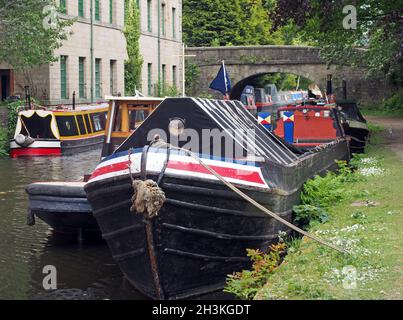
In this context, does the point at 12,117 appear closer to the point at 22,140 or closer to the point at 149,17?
the point at 22,140

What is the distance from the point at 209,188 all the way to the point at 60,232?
208 inches

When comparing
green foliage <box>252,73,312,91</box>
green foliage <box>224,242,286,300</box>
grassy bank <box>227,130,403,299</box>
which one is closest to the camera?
grassy bank <box>227,130,403,299</box>

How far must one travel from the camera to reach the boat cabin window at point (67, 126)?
2962cm

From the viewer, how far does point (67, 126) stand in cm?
2998

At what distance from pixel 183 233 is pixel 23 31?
19.4m

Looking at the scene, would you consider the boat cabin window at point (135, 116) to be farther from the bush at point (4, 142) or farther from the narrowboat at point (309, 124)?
the bush at point (4, 142)

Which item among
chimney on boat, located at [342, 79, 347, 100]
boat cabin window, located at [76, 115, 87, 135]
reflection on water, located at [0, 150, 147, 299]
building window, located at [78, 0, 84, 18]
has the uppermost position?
building window, located at [78, 0, 84, 18]

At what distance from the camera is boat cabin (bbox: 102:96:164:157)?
558 inches

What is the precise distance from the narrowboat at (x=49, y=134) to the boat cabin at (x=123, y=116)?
14.8m

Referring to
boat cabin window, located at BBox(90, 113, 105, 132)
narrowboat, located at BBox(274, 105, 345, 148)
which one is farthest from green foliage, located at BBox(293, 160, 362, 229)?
boat cabin window, located at BBox(90, 113, 105, 132)

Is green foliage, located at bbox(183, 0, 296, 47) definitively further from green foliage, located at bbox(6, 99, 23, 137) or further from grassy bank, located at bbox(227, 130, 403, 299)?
grassy bank, located at bbox(227, 130, 403, 299)

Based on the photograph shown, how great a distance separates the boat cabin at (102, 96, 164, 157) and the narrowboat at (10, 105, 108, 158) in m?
14.8

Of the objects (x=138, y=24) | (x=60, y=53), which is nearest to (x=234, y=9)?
(x=138, y=24)
